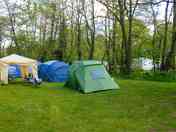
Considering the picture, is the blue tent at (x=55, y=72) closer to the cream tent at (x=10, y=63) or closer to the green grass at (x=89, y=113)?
the cream tent at (x=10, y=63)

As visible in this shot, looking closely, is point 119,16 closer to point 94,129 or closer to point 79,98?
point 79,98

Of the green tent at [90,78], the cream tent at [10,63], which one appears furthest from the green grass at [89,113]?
the cream tent at [10,63]

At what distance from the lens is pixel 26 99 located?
1084 cm

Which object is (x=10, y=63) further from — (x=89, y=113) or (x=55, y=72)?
(x=89, y=113)

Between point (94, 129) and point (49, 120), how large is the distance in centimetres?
127

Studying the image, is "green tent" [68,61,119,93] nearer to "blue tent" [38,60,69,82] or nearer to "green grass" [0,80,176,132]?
"green grass" [0,80,176,132]

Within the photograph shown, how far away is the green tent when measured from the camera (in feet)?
43.2

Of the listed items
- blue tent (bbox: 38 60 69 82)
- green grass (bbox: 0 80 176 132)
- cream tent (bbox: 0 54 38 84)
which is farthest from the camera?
blue tent (bbox: 38 60 69 82)

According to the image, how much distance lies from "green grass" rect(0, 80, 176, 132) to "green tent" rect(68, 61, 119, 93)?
137 centimetres

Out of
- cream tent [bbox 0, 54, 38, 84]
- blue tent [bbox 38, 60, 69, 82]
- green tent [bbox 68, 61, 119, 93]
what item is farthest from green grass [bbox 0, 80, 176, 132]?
blue tent [bbox 38, 60, 69, 82]

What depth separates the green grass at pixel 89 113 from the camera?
6859mm

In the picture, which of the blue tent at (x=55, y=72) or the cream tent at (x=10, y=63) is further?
the blue tent at (x=55, y=72)

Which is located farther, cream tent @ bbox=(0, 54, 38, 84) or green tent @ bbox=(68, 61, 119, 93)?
cream tent @ bbox=(0, 54, 38, 84)

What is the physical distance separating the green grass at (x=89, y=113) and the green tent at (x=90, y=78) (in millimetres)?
1366
